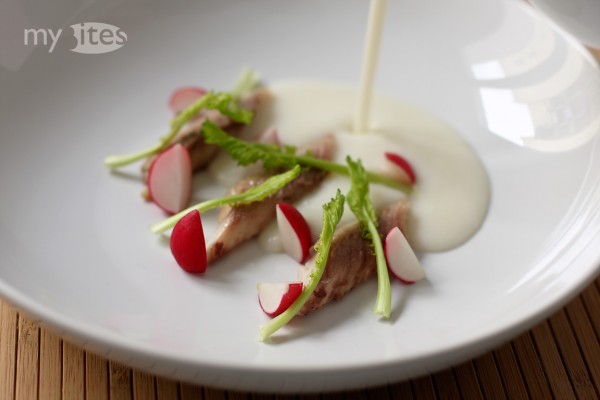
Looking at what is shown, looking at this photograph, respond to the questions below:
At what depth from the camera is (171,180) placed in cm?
210

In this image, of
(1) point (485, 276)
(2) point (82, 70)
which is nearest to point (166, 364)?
(1) point (485, 276)

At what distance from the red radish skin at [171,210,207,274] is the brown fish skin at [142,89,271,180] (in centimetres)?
33

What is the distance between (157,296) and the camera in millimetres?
1869

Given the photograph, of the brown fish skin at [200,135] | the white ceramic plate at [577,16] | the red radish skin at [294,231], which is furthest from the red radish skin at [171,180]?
the white ceramic plate at [577,16]

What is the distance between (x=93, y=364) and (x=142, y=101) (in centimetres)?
94

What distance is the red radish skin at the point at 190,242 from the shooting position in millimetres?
1887

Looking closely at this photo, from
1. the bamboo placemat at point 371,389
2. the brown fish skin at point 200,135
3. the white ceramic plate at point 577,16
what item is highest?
the white ceramic plate at point 577,16

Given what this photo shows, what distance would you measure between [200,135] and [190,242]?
1.40 ft

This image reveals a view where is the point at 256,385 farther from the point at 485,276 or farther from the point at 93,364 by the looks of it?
the point at 485,276

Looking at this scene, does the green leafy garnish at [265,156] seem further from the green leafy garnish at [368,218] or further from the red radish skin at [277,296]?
the red radish skin at [277,296]

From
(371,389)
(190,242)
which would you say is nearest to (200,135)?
(190,242)

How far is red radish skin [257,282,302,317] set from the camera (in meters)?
1.76

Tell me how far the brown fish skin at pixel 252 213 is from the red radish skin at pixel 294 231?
0.24 feet
